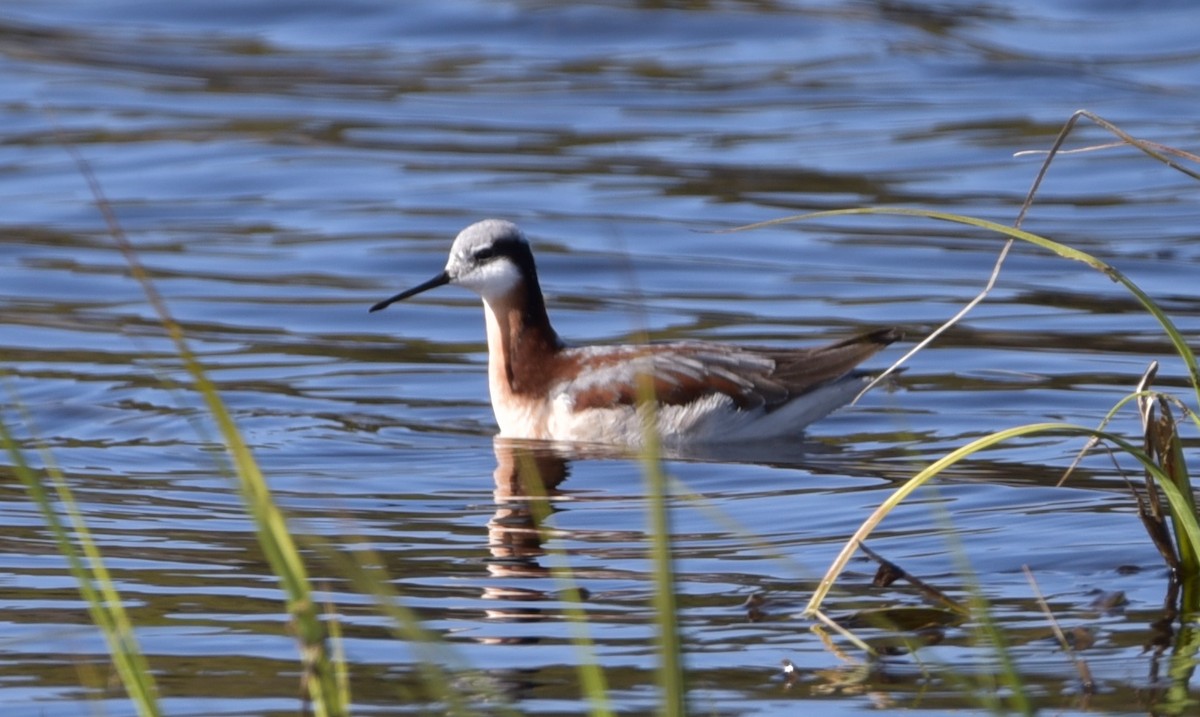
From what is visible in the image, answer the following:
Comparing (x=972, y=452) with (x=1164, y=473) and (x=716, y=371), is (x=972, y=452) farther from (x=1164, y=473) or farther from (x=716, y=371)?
(x=716, y=371)

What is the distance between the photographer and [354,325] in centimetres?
1238

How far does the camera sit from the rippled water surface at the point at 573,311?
19.6ft

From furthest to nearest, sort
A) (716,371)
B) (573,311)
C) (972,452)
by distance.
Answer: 1. (573,311)
2. (716,371)
3. (972,452)

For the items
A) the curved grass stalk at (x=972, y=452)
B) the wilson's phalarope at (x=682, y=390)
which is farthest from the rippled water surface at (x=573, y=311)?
the wilson's phalarope at (x=682, y=390)

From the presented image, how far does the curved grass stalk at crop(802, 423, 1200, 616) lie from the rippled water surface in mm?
92

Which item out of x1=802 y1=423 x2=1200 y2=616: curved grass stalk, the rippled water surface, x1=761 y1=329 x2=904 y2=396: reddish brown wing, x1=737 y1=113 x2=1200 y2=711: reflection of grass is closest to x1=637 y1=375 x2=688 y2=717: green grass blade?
the rippled water surface

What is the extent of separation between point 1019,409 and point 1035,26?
13.0 metres

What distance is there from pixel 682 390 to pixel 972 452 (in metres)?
4.66

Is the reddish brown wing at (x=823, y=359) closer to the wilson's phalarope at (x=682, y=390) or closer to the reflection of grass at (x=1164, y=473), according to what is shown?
the wilson's phalarope at (x=682, y=390)

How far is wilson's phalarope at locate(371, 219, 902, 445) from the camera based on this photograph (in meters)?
9.90

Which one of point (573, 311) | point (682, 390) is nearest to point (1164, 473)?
point (682, 390)

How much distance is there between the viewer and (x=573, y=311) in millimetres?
13008

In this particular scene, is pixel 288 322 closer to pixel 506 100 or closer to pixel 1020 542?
pixel 1020 542

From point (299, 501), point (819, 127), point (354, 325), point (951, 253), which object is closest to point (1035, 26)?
point (819, 127)
